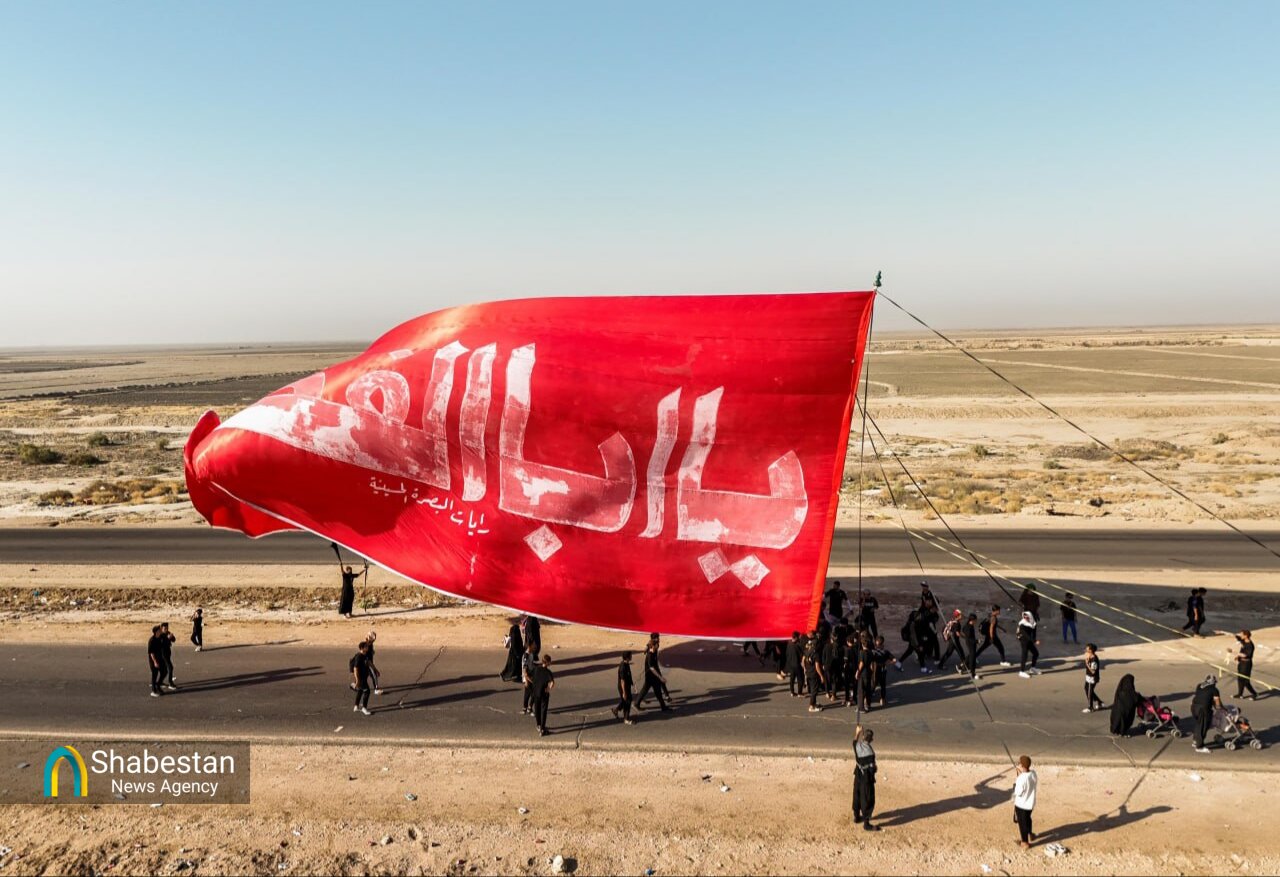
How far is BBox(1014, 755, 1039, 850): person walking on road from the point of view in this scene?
915 centimetres

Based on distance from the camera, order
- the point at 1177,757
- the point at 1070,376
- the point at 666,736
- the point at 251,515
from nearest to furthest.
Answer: the point at 1177,757 → the point at 666,736 → the point at 251,515 → the point at 1070,376

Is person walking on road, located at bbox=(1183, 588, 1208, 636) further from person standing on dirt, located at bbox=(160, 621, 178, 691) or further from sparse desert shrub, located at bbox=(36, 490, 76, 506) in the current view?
sparse desert shrub, located at bbox=(36, 490, 76, 506)

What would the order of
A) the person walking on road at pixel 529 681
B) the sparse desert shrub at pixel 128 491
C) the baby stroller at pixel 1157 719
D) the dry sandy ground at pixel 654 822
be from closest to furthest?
1. the dry sandy ground at pixel 654 822
2. the baby stroller at pixel 1157 719
3. the person walking on road at pixel 529 681
4. the sparse desert shrub at pixel 128 491

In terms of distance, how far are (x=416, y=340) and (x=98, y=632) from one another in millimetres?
11141

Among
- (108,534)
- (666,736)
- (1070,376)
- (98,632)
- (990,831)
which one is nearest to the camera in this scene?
(990,831)

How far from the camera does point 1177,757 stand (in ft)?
37.3

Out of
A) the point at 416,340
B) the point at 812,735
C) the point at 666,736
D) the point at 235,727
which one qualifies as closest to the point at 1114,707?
the point at 812,735

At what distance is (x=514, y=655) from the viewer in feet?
46.6

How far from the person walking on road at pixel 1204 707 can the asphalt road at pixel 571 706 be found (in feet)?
0.95

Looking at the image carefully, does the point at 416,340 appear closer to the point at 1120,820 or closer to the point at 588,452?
the point at 588,452

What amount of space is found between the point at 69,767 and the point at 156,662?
2561mm

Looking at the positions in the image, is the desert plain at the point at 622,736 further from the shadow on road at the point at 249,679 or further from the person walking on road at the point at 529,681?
the person walking on road at the point at 529,681

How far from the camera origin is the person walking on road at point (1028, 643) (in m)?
14.4

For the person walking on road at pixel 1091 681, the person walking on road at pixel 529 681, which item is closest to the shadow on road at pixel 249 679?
the person walking on road at pixel 529 681
